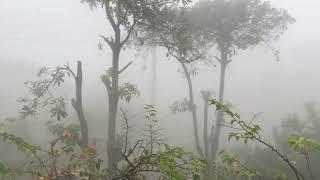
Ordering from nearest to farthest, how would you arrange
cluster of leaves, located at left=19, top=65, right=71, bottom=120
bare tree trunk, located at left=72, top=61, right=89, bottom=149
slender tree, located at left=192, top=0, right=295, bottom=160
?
cluster of leaves, located at left=19, top=65, right=71, bottom=120 → bare tree trunk, located at left=72, top=61, right=89, bottom=149 → slender tree, located at left=192, top=0, right=295, bottom=160

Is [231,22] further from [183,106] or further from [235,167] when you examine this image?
[235,167]

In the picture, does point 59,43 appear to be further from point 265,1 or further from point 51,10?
point 265,1

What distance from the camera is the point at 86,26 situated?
4857 inches

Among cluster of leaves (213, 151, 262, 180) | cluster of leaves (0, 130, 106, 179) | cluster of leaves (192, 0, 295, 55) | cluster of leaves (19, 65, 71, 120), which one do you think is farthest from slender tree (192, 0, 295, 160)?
cluster of leaves (0, 130, 106, 179)

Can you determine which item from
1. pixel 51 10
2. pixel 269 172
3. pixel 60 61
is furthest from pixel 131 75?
pixel 51 10

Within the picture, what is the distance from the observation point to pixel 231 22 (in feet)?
70.3

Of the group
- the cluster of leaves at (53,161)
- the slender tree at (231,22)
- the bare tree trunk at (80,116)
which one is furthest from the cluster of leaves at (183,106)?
the cluster of leaves at (53,161)

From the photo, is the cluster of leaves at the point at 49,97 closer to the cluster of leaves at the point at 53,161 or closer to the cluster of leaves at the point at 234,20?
the cluster of leaves at the point at 53,161

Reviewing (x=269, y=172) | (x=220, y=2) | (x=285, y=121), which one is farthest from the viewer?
(x=285, y=121)

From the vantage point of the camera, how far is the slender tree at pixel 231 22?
848 inches

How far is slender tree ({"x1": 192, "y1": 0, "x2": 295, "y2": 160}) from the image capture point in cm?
2153

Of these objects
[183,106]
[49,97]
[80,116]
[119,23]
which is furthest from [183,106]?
[49,97]

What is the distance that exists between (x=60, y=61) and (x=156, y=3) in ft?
272

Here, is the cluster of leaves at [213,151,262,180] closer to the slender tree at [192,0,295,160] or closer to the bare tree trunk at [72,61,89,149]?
the bare tree trunk at [72,61,89,149]
